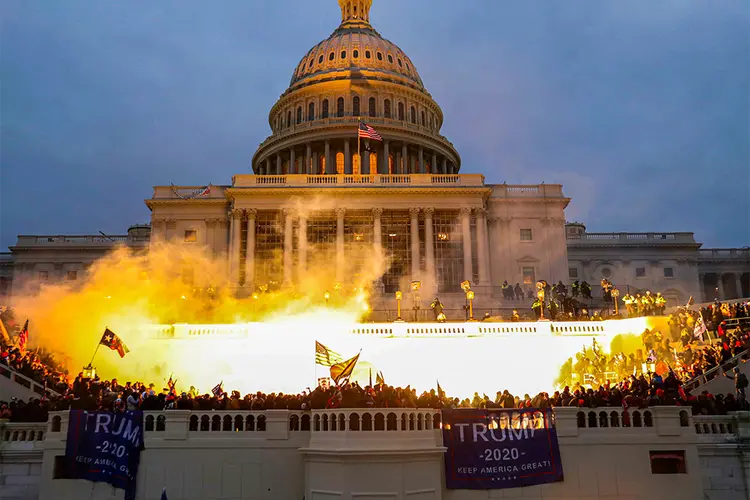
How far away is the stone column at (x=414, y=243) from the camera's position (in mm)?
57312

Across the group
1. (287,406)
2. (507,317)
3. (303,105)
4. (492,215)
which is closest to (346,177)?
(492,215)

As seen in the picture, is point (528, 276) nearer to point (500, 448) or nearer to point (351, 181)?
point (351, 181)

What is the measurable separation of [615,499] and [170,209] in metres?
48.0

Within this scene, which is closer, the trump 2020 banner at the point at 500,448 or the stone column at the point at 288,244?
the trump 2020 banner at the point at 500,448

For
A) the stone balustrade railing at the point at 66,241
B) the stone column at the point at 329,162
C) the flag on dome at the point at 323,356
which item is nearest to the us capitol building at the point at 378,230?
the stone balustrade railing at the point at 66,241

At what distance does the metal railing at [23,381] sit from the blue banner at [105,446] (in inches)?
262

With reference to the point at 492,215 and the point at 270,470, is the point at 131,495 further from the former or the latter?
the point at 492,215

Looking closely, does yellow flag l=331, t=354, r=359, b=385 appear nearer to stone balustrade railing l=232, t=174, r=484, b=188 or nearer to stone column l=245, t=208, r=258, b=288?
stone column l=245, t=208, r=258, b=288

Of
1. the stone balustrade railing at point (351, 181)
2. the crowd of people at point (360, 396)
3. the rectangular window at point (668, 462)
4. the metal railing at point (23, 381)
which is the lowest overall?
the rectangular window at point (668, 462)

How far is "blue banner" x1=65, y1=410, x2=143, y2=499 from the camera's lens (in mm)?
20703

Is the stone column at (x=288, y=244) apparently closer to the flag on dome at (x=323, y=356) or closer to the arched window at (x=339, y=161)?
the arched window at (x=339, y=161)

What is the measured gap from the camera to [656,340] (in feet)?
116

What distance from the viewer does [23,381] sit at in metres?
27.4

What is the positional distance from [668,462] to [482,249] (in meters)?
36.7
